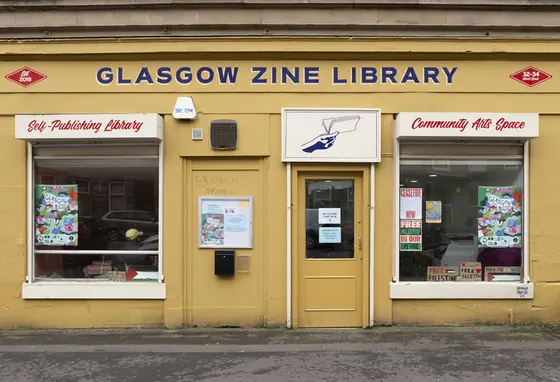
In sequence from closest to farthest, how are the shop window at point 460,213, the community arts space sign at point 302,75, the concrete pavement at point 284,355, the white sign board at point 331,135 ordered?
the concrete pavement at point 284,355 → the white sign board at point 331,135 → the community arts space sign at point 302,75 → the shop window at point 460,213

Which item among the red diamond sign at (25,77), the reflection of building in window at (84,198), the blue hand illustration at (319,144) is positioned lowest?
the reflection of building in window at (84,198)

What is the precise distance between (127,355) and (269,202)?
254 centimetres

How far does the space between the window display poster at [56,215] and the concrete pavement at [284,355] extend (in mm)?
1252

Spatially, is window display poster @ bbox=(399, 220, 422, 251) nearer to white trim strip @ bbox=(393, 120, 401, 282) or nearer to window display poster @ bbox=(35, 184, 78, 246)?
white trim strip @ bbox=(393, 120, 401, 282)

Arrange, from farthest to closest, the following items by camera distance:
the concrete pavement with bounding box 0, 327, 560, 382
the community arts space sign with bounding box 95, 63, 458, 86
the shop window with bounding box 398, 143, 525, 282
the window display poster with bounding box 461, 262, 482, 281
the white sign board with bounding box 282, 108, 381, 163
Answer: the window display poster with bounding box 461, 262, 482, 281
the shop window with bounding box 398, 143, 525, 282
the community arts space sign with bounding box 95, 63, 458, 86
the white sign board with bounding box 282, 108, 381, 163
the concrete pavement with bounding box 0, 327, 560, 382

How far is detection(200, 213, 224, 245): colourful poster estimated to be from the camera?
6.37 m

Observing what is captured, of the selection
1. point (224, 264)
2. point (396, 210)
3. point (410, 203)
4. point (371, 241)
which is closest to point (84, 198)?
point (224, 264)

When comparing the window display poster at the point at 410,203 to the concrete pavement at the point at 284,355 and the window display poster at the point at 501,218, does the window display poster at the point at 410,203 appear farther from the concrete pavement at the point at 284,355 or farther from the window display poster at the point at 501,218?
the concrete pavement at the point at 284,355

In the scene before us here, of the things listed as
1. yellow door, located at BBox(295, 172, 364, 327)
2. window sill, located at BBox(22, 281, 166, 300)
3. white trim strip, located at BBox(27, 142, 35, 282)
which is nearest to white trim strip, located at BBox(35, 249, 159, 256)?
white trim strip, located at BBox(27, 142, 35, 282)

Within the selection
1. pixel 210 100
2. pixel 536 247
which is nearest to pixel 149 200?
pixel 210 100

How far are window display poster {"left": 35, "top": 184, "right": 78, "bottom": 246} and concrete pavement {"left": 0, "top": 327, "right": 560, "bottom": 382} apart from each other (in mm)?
1252

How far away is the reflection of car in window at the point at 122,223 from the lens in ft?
21.4

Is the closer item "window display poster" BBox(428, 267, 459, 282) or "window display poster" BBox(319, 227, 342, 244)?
"window display poster" BBox(319, 227, 342, 244)

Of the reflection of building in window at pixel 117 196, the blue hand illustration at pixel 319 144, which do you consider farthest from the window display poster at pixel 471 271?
the reflection of building in window at pixel 117 196
